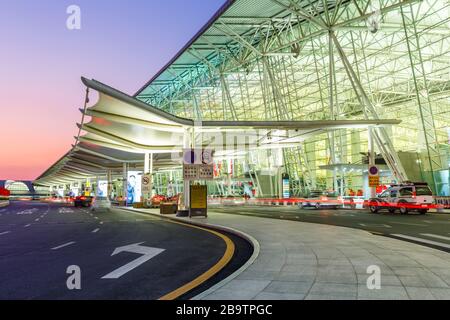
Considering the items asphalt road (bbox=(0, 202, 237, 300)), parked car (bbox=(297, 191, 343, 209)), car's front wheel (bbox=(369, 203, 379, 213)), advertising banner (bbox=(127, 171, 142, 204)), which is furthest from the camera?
advertising banner (bbox=(127, 171, 142, 204))

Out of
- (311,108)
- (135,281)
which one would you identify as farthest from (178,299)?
(311,108)

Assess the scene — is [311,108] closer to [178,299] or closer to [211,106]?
[211,106]

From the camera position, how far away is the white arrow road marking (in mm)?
7189

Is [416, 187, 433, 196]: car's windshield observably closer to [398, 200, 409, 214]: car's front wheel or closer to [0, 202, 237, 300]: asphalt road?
[398, 200, 409, 214]: car's front wheel

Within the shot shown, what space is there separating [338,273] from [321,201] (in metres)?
32.1

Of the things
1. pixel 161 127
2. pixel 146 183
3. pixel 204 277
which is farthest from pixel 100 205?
pixel 204 277

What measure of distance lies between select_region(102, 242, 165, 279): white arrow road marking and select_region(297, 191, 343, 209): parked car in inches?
1135

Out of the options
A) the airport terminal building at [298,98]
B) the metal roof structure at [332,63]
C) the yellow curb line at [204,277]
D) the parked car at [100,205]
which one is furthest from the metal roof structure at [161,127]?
the yellow curb line at [204,277]

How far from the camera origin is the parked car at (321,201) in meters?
37.8

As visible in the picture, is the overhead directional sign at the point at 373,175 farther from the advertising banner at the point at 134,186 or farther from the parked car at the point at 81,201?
the parked car at the point at 81,201

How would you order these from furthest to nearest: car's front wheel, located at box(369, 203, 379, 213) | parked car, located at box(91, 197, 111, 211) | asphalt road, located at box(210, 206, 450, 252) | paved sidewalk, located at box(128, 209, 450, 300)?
parked car, located at box(91, 197, 111, 211), car's front wheel, located at box(369, 203, 379, 213), asphalt road, located at box(210, 206, 450, 252), paved sidewalk, located at box(128, 209, 450, 300)

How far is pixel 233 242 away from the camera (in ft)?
39.0

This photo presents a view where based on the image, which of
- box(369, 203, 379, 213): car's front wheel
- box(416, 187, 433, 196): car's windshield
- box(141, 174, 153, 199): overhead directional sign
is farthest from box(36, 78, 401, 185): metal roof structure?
box(369, 203, 379, 213): car's front wheel
